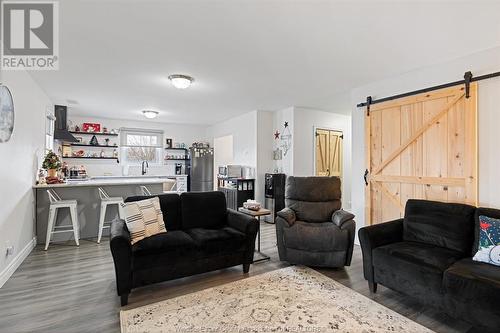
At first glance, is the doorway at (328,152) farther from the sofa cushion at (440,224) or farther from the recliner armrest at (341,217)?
the sofa cushion at (440,224)

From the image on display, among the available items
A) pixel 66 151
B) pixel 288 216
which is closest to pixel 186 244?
pixel 288 216

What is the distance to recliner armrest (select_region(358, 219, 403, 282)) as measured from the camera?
2.66m

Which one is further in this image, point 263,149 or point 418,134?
point 263,149

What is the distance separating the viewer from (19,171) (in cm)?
339

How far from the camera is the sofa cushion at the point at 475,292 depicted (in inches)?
71.6

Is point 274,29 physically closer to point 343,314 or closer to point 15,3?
point 15,3

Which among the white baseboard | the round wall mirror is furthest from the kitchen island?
the round wall mirror

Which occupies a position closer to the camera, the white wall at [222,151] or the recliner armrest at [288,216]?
the recliner armrest at [288,216]

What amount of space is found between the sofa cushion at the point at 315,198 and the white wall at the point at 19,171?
11.1 ft

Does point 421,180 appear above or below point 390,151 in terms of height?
below

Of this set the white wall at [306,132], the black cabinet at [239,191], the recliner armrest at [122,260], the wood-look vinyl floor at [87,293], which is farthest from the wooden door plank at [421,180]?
the recliner armrest at [122,260]

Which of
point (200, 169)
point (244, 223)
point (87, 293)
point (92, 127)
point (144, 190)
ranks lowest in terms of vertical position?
point (87, 293)

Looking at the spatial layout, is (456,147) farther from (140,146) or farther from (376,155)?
(140,146)

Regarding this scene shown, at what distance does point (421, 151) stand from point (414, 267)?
174 cm
